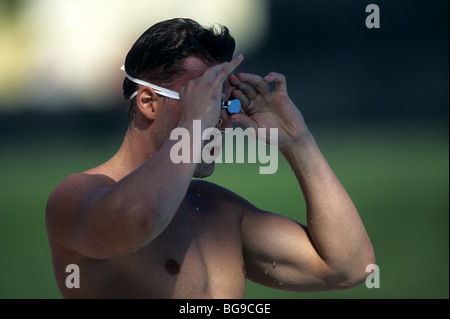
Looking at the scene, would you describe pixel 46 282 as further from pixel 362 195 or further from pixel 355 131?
pixel 355 131

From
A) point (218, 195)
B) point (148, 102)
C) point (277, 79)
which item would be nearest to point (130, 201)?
Result: point (148, 102)

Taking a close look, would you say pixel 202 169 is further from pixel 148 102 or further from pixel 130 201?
pixel 130 201

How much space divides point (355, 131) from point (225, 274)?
637cm

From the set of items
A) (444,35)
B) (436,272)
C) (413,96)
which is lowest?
(436,272)

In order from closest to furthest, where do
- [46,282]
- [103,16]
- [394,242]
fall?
[46,282], [394,242], [103,16]

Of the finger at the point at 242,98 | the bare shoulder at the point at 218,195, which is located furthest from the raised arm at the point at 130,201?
the bare shoulder at the point at 218,195

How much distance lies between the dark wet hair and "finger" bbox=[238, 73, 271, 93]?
0.08 metres

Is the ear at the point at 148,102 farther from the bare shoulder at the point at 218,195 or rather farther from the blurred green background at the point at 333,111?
the blurred green background at the point at 333,111

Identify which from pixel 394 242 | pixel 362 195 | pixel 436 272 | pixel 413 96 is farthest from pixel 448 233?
pixel 413 96

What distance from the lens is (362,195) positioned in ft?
19.8

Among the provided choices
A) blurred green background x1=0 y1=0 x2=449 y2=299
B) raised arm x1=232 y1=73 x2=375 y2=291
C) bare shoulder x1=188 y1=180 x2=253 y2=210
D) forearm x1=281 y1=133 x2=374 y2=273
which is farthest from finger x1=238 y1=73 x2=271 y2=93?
blurred green background x1=0 y1=0 x2=449 y2=299

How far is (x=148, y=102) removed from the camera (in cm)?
179

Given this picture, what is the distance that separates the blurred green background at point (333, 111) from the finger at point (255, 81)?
4.16 m

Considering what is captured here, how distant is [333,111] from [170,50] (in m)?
6.19
